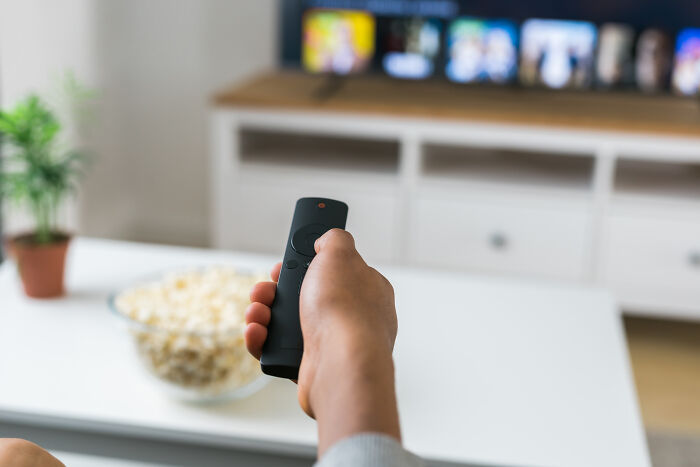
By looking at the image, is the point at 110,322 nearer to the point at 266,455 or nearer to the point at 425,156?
the point at 266,455

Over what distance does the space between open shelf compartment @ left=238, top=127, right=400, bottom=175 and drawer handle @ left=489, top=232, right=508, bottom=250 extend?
1.27 ft

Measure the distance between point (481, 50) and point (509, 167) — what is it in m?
0.40

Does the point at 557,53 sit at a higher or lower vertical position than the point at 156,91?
higher

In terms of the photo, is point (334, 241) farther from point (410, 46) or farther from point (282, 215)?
point (410, 46)

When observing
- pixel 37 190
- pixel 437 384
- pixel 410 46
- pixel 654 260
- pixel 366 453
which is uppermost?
pixel 410 46

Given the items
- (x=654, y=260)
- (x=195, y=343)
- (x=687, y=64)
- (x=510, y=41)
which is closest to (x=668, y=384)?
(x=654, y=260)

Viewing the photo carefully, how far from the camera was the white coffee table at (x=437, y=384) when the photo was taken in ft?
3.43

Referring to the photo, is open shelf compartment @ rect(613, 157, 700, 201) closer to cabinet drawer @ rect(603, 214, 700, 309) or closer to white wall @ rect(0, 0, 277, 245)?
cabinet drawer @ rect(603, 214, 700, 309)

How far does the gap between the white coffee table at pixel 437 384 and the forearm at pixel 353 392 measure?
23.7 inches

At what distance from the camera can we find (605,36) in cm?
260

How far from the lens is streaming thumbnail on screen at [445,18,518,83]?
2.66m

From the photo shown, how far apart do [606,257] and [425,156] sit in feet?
2.21

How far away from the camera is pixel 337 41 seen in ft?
9.07

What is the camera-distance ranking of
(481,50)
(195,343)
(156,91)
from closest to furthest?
(195,343) → (481,50) → (156,91)
